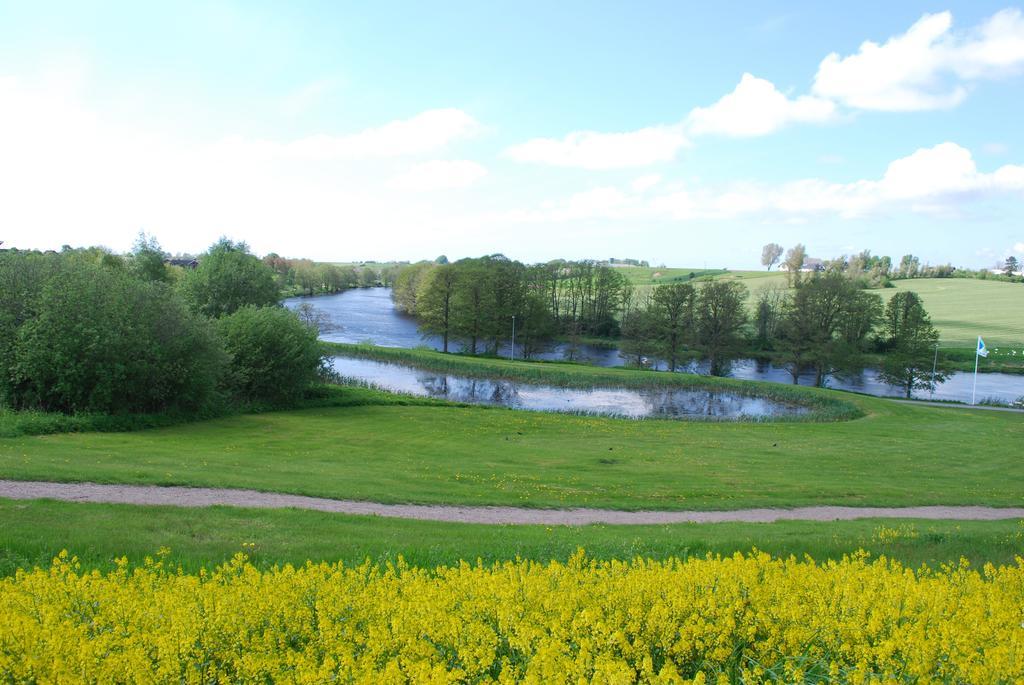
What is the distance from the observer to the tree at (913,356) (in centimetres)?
6019

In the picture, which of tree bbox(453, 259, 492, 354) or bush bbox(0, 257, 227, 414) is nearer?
bush bbox(0, 257, 227, 414)

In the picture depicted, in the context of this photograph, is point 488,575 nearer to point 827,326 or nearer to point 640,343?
point 640,343

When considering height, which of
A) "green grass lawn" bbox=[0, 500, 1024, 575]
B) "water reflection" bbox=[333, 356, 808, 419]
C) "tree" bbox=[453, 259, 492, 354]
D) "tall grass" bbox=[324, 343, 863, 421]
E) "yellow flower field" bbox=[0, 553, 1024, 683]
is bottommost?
"water reflection" bbox=[333, 356, 808, 419]

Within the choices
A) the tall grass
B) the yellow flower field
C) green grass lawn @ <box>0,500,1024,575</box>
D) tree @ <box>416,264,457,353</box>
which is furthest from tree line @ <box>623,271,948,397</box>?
the yellow flower field

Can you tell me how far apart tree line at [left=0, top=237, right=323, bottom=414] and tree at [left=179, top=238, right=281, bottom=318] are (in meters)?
16.3

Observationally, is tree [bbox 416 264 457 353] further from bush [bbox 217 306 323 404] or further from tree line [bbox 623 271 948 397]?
bush [bbox 217 306 323 404]

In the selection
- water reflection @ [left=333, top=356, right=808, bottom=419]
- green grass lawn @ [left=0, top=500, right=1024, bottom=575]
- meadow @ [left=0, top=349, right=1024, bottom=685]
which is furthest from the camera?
water reflection @ [left=333, top=356, right=808, bottom=419]

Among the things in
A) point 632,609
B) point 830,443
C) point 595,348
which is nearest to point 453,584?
point 632,609

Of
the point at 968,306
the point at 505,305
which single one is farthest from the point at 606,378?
the point at 968,306

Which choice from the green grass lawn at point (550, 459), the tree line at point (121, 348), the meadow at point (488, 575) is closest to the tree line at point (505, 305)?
the green grass lawn at point (550, 459)

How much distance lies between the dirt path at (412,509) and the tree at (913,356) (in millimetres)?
48710

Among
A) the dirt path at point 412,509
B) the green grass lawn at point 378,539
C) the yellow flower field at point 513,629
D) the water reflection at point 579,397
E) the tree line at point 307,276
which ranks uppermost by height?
the tree line at point 307,276

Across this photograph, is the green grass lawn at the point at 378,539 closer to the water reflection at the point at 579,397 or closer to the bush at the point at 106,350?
the bush at the point at 106,350

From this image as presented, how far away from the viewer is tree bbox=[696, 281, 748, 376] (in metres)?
70.2
